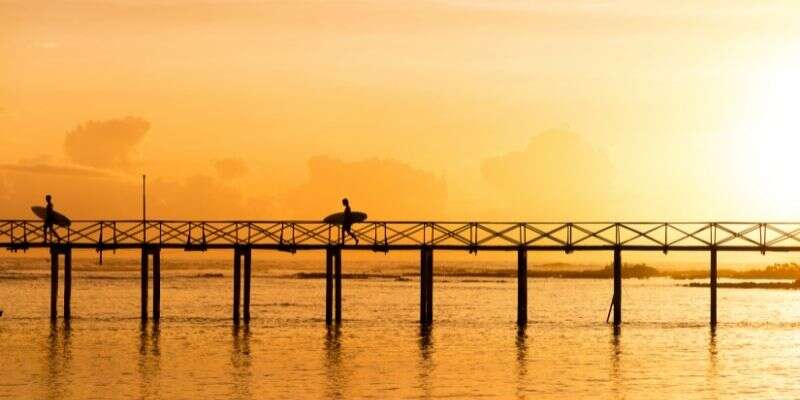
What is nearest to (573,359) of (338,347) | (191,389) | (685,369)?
(685,369)

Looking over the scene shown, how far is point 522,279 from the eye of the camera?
227ft

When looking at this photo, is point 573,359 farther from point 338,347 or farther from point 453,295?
point 453,295

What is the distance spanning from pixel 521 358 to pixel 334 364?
8.00 meters

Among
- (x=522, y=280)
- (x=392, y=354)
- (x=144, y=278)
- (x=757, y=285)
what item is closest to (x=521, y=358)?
(x=392, y=354)

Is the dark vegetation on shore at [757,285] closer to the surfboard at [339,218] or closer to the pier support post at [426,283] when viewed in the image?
the pier support post at [426,283]

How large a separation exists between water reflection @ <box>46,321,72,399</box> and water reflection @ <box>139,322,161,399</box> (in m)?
2.54

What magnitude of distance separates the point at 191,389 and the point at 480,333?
2597 centimetres

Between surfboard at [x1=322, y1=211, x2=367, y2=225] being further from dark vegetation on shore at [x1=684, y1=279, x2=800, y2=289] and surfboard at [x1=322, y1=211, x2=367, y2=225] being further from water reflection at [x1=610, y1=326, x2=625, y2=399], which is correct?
dark vegetation on shore at [x1=684, y1=279, x2=800, y2=289]

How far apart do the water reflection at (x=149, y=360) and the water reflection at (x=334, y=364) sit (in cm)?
563

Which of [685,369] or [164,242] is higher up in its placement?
[164,242]

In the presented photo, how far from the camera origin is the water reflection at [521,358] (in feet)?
152

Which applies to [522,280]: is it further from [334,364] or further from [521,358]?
[334,364]

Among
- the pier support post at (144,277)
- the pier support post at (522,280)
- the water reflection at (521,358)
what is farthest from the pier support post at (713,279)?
the pier support post at (144,277)

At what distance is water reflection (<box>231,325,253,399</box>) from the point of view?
146 ft
